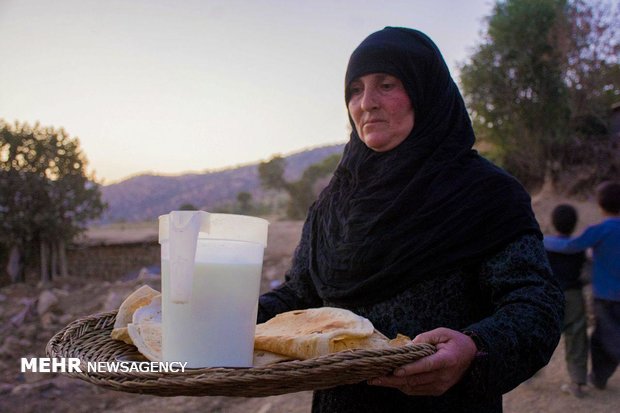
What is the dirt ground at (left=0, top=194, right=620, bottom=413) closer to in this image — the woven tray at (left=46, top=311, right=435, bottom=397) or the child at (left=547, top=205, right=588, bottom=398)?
the child at (left=547, top=205, right=588, bottom=398)

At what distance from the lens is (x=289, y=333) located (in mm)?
1182

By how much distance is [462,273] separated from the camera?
1314 millimetres

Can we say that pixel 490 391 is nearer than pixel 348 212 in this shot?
Yes

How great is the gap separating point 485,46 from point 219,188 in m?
44.0

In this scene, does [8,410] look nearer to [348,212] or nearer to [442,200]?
[348,212]

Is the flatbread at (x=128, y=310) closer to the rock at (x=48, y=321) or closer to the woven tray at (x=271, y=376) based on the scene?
the woven tray at (x=271, y=376)

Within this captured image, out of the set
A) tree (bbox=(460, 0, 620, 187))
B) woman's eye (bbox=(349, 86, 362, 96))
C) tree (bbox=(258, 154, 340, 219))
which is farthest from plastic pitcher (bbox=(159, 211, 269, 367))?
tree (bbox=(258, 154, 340, 219))

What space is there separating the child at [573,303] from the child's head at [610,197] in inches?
10.0

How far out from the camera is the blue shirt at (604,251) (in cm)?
416

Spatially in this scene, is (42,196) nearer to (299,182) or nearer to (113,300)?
(113,300)

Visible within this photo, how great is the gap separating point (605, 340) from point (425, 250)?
12.1ft

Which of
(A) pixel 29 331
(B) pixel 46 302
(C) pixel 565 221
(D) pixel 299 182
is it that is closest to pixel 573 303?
(C) pixel 565 221

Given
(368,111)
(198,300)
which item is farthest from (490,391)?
(368,111)

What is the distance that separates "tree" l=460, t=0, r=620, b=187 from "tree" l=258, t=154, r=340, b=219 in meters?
8.56
